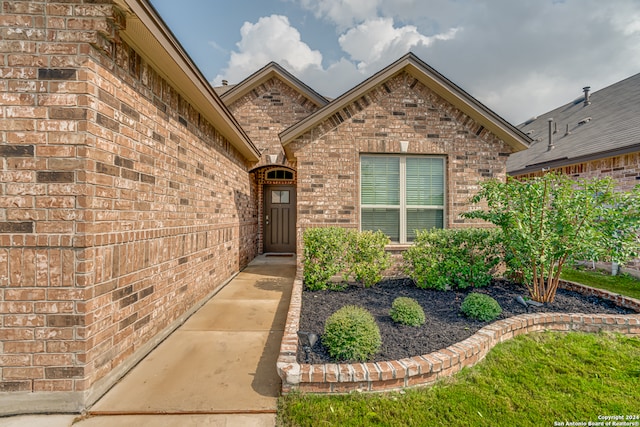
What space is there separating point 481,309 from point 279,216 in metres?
7.35

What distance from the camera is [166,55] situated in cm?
308

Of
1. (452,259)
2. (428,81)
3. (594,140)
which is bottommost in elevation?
(452,259)

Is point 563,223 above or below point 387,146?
below

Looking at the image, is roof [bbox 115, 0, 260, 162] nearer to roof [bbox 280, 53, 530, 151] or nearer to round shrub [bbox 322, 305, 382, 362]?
roof [bbox 280, 53, 530, 151]

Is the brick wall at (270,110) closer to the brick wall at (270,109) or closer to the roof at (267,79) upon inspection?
the brick wall at (270,109)

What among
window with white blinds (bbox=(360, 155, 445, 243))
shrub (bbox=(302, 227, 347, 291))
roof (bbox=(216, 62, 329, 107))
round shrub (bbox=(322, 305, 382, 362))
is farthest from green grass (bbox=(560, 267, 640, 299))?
roof (bbox=(216, 62, 329, 107))

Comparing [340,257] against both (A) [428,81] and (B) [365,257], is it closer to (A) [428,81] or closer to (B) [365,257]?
(B) [365,257]

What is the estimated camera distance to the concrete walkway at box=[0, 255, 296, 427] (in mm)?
2162

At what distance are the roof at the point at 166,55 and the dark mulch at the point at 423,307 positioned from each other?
3.46 metres

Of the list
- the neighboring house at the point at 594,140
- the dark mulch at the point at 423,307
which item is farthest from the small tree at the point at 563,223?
the neighboring house at the point at 594,140

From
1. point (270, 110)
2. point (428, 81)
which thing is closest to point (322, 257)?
point (428, 81)

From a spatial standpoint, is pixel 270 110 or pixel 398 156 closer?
pixel 398 156

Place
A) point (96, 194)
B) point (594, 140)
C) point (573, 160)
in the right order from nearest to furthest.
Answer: point (96, 194), point (573, 160), point (594, 140)

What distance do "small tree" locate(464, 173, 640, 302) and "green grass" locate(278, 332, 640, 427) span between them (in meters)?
1.42
